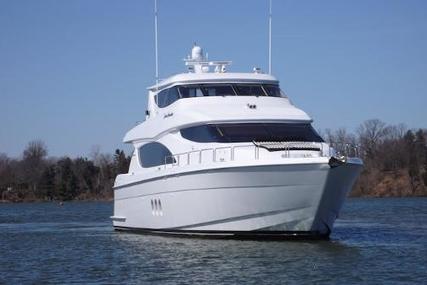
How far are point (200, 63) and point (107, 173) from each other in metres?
87.9

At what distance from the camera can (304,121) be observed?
25.7 m

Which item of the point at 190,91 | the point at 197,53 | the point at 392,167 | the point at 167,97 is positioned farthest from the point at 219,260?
the point at 392,167

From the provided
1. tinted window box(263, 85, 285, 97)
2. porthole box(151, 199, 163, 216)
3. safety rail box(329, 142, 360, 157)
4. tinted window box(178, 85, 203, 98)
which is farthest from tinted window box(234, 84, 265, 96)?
porthole box(151, 199, 163, 216)

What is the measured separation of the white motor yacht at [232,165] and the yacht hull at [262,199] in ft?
0.10

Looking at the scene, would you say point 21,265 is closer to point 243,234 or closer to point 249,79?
point 243,234

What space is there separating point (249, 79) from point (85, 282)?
12.2 meters

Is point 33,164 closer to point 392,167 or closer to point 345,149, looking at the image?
point 392,167

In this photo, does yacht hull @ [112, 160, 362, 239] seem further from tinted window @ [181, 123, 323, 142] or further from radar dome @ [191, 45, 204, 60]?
radar dome @ [191, 45, 204, 60]

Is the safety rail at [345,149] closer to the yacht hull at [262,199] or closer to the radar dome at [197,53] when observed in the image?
the yacht hull at [262,199]

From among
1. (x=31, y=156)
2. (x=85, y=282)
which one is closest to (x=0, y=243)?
(x=85, y=282)

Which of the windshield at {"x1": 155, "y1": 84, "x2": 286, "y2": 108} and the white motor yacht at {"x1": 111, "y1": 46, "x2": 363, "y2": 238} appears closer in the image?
the white motor yacht at {"x1": 111, "y1": 46, "x2": 363, "y2": 238}

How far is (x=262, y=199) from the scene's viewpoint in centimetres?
2270

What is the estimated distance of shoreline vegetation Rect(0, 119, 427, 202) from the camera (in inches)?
3748

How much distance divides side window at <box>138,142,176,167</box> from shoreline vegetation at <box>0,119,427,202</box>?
61207 millimetres
